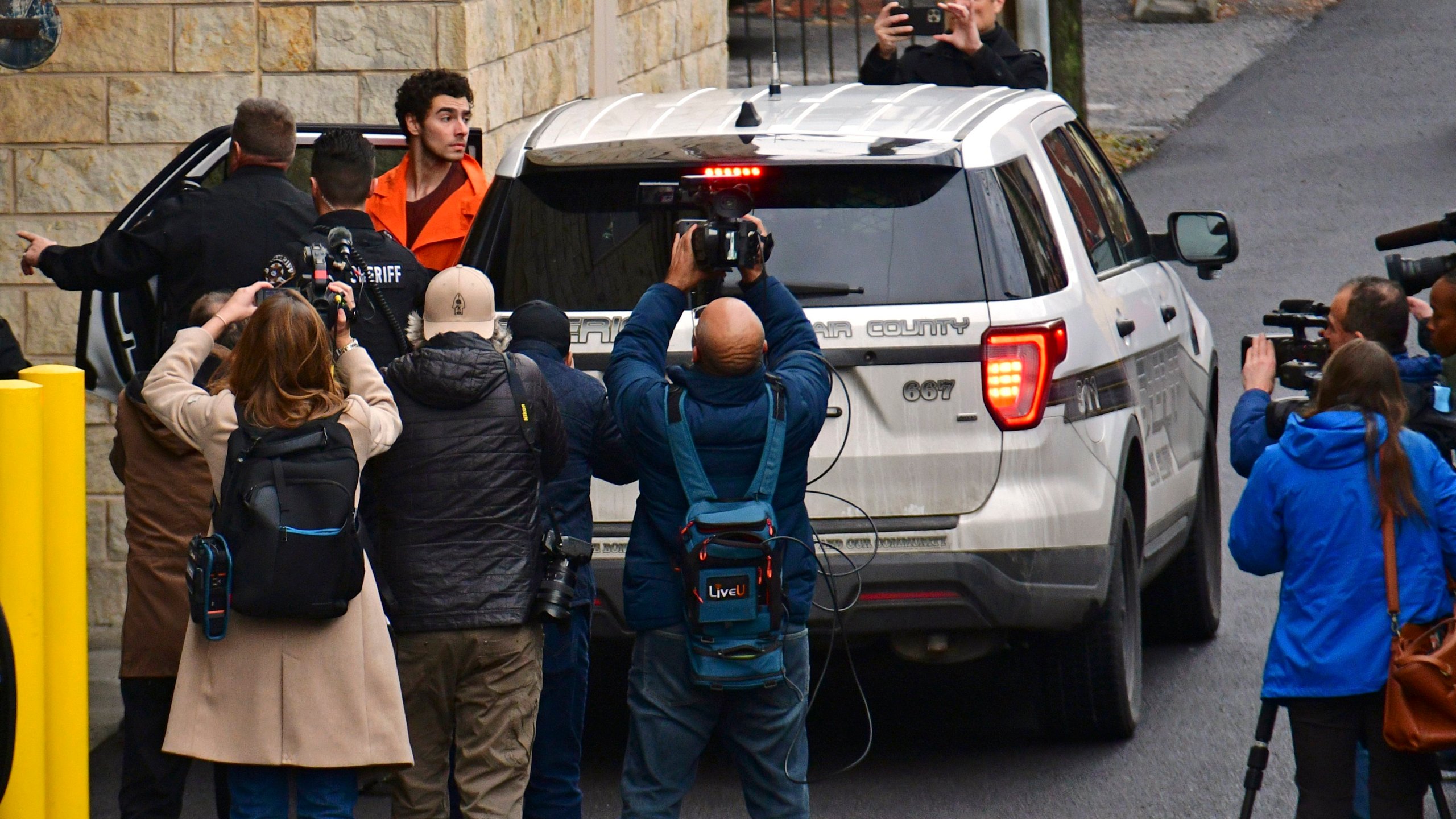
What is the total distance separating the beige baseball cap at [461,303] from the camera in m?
5.32

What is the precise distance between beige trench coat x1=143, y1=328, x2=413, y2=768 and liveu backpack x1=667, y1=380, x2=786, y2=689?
0.76 meters

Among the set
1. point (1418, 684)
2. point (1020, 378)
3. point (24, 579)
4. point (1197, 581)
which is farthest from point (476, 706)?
point (1197, 581)

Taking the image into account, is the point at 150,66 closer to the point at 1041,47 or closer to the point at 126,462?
the point at 126,462

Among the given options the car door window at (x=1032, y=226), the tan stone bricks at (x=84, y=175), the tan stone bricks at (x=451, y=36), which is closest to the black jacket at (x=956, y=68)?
the tan stone bricks at (x=451, y=36)

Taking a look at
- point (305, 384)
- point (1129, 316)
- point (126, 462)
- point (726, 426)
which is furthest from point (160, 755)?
point (1129, 316)

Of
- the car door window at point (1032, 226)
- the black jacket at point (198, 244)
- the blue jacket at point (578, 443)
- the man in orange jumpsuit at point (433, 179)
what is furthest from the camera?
the man in orange jumpsuit at point (433, 179)

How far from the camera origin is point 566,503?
5.56 metres

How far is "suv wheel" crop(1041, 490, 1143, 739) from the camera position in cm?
638

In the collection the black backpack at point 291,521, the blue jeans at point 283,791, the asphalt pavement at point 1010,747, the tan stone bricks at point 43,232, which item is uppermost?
the tan stone bricks at point 43,232

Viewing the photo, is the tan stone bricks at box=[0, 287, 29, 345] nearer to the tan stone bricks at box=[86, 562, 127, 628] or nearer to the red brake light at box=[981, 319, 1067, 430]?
the tan stone bricks at box=[86, 562, 127, 628]

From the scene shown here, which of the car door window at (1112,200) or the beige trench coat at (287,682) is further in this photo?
the car door window at (1112,200)

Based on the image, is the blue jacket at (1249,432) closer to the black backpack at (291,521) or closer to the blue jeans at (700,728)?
the blue jeans at (700,728)

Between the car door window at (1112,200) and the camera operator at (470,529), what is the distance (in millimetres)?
2736

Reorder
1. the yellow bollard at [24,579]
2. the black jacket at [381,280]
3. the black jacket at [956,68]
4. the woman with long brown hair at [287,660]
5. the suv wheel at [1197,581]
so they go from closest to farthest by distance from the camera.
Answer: the yellow bollard at [24,579] < the woman with long brown hair at [287,660] < the black jacket at [381,280] < the suv wheel at [1197,581] < the black jacket at [956,68]
